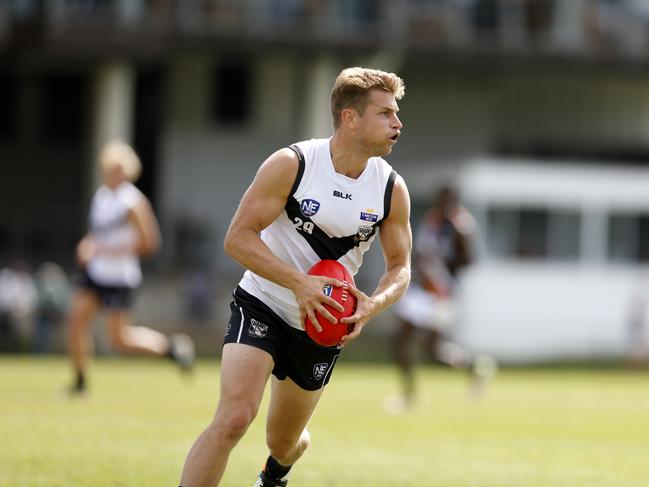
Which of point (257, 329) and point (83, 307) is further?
point (83, 307)

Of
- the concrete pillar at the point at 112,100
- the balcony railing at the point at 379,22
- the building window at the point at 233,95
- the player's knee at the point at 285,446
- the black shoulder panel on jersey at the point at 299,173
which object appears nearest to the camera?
the black shoulder panel on jersey at the point at 299,173

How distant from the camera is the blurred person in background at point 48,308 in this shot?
27.8 metres

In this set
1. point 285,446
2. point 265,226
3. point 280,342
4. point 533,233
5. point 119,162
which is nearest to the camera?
point 265,226

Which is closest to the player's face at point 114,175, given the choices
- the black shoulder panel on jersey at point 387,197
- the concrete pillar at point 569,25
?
the black shoulder panel on jersey at point 387,197

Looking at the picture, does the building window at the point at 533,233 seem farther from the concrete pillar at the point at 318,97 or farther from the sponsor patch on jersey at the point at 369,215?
the sponsor patch on jersey at the point at 369,215

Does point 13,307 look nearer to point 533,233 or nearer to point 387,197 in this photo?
point 533,233

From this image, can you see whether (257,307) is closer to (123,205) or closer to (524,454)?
(524,454)

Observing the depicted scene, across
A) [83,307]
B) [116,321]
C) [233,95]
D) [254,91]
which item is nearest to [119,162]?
[83,307]

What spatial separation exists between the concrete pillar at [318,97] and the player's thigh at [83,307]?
23.2m

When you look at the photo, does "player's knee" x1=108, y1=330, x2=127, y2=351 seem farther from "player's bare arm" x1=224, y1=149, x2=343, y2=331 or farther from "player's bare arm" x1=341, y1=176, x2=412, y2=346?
"player's bare arm" x1=224, y1=149, x2=343, y2=331

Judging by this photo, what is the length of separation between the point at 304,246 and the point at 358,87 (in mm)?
863

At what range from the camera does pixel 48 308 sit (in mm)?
27953

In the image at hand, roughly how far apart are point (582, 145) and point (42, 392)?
103 feet

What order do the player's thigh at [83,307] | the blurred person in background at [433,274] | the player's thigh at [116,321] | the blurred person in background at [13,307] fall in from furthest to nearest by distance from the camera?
the blurred person in background at [13,307] → the blurred person in background at [433,274] → the player's thigh at [116,321] → the player's thigh at [83,307]
